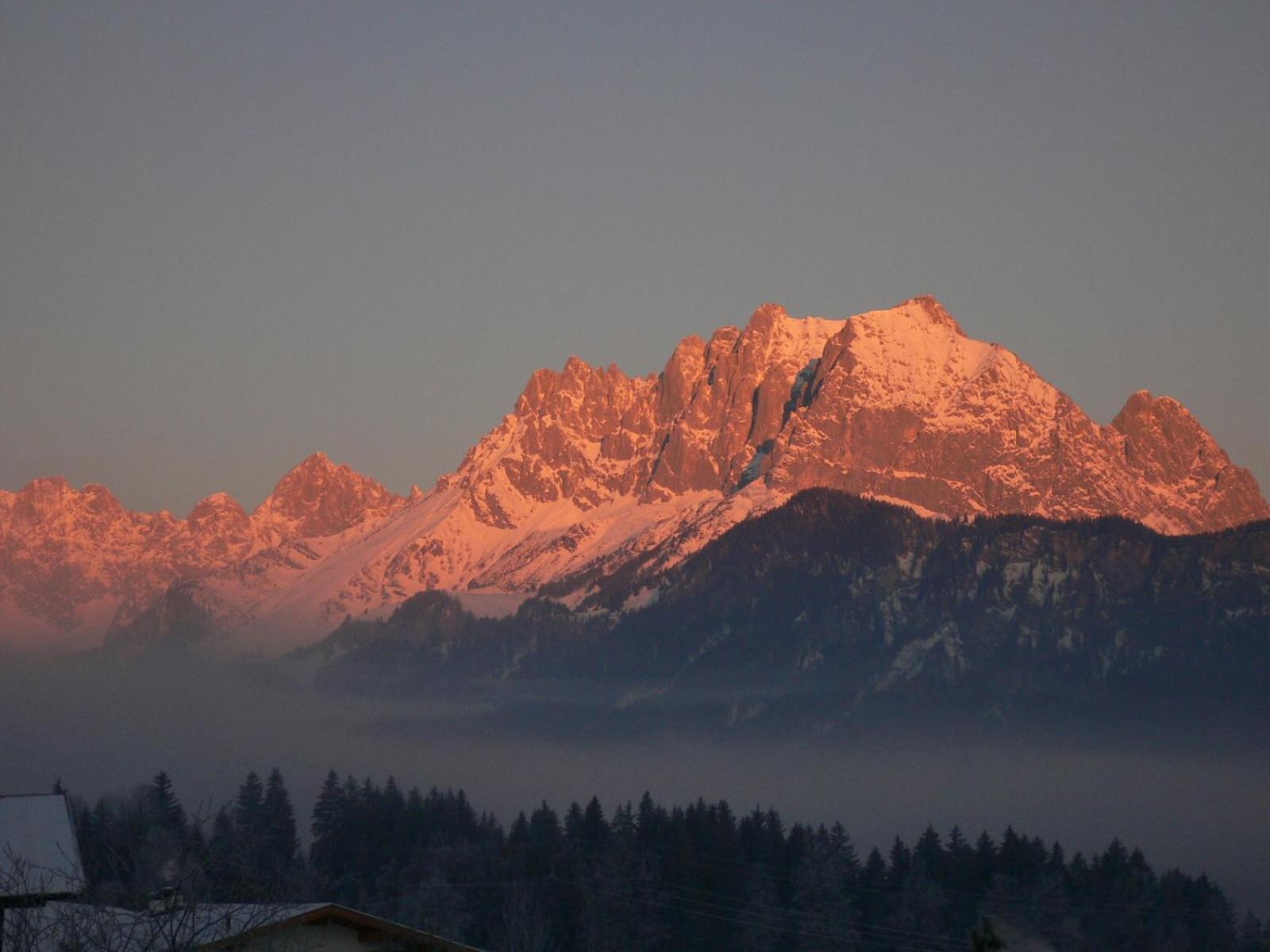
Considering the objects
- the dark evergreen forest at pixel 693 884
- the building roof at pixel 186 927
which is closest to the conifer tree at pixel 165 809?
the dark evergreen forest at pixel 693 884

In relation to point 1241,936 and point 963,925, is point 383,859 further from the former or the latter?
point 1241,936

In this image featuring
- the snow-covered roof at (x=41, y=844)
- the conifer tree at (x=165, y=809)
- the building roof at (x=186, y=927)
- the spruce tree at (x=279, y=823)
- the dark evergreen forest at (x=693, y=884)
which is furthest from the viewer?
the spruce tree at (x=279, y=823)

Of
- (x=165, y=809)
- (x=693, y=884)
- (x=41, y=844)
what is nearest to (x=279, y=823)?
(x=165, y=809)

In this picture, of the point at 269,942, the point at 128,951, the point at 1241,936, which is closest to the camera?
the point at 128,951

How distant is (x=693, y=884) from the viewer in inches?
5591

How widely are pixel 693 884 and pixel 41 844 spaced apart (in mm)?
100138

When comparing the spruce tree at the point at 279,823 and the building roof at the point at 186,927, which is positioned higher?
the building roof at the point at 186,927

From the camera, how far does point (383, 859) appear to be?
162625 millimetres

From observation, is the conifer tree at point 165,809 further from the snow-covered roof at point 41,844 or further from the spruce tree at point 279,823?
the snow-covered roof at point 41,844

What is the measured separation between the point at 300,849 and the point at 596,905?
57.9 meters

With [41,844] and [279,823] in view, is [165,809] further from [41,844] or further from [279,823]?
[41,844]

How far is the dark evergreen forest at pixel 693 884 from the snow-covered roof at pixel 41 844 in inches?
2442

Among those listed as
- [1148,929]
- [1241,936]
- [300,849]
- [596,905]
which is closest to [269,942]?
[596,905]

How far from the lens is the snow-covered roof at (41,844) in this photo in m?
42.2
